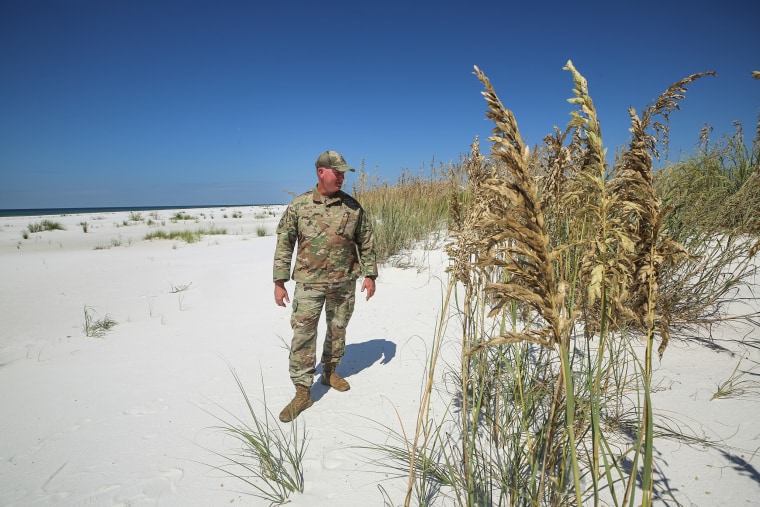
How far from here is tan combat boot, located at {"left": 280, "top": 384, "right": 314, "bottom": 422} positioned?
8.36 feet

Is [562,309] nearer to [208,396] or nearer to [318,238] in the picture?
[318,238]

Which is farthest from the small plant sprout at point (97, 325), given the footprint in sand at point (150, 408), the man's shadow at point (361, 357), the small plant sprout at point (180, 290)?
the man's shadow at point (361, 357)

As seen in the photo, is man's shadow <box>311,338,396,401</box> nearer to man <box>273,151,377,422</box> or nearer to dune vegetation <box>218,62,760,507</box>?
man <box>273,151,377,422</box>

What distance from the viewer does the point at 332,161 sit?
2842 millimetres

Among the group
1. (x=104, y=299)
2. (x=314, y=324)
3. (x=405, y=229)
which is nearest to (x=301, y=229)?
(x=314, y=324)

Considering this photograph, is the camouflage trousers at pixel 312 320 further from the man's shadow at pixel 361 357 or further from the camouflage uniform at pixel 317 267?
the man's shadow at pixel 361 357

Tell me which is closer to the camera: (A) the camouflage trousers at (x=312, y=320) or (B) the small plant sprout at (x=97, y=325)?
(A) the camouflage trousers at (x=312, y=320)

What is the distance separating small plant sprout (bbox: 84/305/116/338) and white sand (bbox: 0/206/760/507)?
10 cm

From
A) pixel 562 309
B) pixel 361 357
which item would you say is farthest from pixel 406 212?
pixel 562 309

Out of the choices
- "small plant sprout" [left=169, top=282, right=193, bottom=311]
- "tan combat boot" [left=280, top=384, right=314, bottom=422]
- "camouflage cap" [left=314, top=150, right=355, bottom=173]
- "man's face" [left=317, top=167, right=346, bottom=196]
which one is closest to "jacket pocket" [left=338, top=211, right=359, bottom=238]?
"man's face" [left=317, top=167, right=346, bottom=196]

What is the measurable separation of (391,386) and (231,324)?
2.60 meters

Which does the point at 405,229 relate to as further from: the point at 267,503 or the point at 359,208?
the point at 267,503

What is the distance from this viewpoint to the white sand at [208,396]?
1883 millimetres

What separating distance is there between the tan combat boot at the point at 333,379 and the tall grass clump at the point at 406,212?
3.36 m
